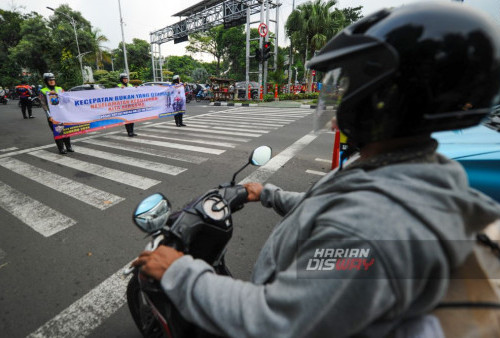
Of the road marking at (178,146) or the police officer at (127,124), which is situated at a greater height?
the police officer at (127,124)

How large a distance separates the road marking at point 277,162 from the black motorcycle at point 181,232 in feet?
9.80

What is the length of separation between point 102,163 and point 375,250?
5873 millimetres

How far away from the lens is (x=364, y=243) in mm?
635

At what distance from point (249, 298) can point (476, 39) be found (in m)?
0.97

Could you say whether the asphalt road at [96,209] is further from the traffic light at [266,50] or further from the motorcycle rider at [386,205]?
the traffic light at [266,50]

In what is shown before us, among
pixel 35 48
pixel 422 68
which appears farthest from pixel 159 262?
pixel 35 48

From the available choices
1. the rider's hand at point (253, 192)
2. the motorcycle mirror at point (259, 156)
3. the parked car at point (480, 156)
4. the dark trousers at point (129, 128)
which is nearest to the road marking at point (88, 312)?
the rider's hand at point (253, 192)

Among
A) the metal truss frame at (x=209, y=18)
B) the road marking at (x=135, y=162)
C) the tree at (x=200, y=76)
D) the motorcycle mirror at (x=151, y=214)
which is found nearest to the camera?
the motorcycle mirror at (x=151, y=214)

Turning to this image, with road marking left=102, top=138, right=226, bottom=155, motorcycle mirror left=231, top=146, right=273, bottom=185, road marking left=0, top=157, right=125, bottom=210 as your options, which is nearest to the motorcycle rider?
motorcycle mirror left=231, top=146, right=273, bottom=185

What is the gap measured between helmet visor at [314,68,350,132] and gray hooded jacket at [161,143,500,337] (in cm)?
33

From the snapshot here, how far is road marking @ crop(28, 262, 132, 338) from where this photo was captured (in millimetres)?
1838

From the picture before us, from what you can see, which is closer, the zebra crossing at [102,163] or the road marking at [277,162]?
the zebra crossing at [102,163]

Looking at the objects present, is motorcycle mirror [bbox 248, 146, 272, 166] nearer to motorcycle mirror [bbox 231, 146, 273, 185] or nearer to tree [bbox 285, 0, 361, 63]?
motorcycle mirror [bbox 231, 146, 273, 185]

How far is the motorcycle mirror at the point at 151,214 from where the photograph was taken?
112 centimetres
